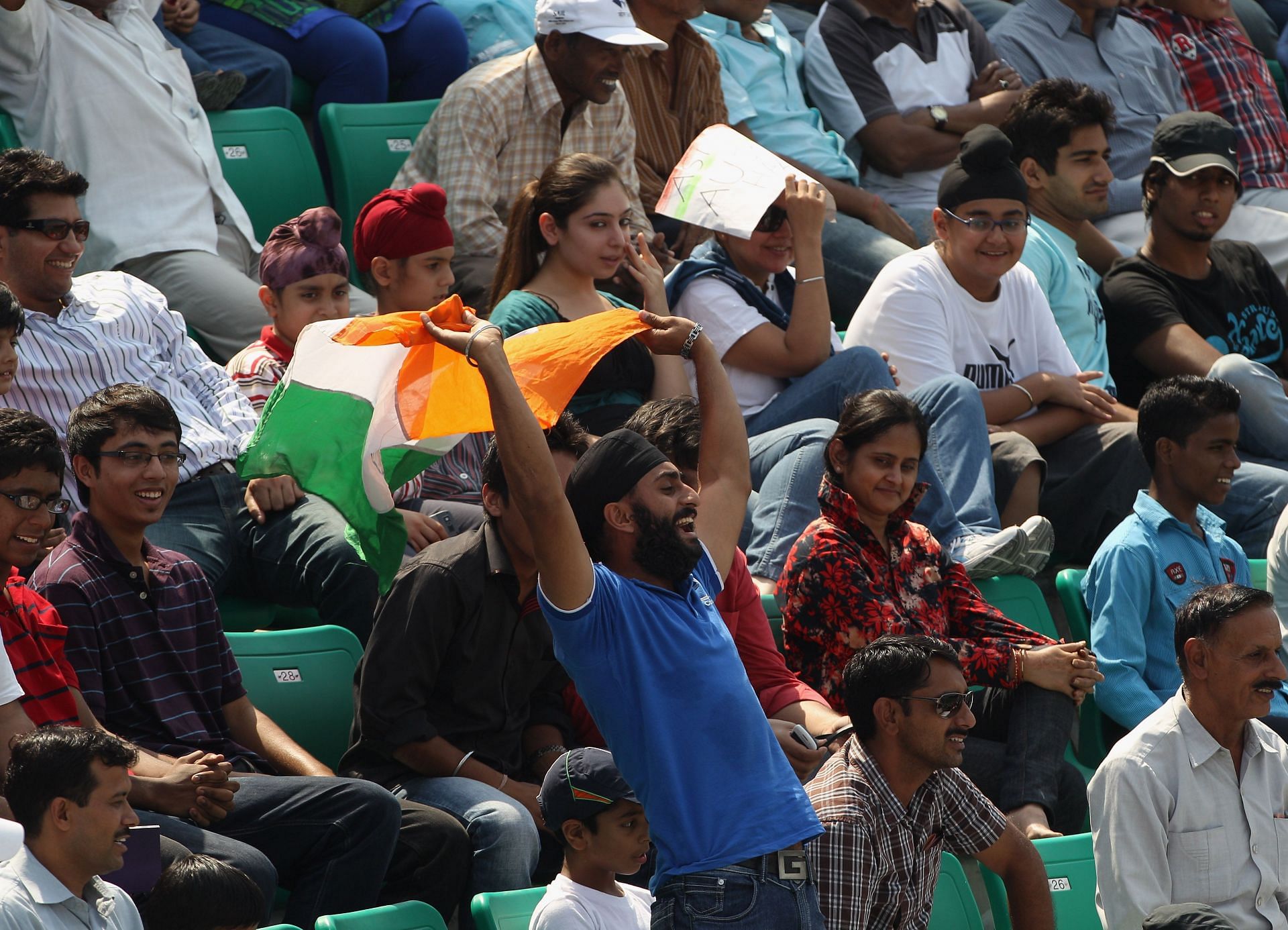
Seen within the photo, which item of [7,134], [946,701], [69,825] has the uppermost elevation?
[7,134]

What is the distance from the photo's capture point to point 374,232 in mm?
4766

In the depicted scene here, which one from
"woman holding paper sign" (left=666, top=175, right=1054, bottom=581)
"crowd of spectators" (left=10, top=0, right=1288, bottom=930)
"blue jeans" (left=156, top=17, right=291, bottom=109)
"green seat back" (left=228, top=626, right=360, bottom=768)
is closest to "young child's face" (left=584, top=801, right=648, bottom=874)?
"crowd of spectators" (left=10, top=0, right=1288, bottom=930)

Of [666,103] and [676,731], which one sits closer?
[676,731]

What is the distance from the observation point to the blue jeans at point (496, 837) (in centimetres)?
330

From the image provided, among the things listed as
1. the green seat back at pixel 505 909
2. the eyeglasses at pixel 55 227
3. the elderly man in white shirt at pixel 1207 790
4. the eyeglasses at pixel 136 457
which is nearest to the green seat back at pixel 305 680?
the eyeglasses at pixel 136 457

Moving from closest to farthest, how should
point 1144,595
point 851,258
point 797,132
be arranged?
1. point 1144,595
2. point 851,258
3. point 797,132

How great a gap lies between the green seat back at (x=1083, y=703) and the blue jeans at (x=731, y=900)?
1896mm

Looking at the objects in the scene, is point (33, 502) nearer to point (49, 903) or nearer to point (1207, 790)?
point (49, 903)

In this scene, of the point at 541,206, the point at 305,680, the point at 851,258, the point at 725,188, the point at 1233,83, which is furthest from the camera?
the point at 1233,83

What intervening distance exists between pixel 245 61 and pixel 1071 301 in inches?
115

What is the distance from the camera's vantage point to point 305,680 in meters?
3.79

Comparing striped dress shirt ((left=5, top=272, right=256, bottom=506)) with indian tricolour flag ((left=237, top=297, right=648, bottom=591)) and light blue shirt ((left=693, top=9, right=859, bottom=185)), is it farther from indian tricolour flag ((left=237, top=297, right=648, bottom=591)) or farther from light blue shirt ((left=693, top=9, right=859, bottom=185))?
light blue shirt ((left=693, top=9, right=859, bottom=185))

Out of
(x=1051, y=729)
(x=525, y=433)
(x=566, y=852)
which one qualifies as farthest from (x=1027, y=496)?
(x=525, y=433)

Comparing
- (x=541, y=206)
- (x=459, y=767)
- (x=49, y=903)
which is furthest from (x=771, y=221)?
(x=49, y=903)
